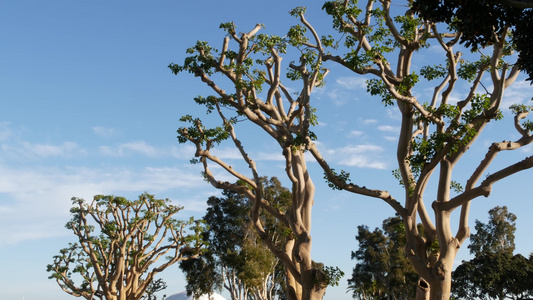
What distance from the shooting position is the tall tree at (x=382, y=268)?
54.6m

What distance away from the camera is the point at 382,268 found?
57.9 metres

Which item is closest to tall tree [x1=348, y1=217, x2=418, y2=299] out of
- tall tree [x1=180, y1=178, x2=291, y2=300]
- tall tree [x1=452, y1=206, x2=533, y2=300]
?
tall tree [x1=452, y1=206, x2=533, y2=300]

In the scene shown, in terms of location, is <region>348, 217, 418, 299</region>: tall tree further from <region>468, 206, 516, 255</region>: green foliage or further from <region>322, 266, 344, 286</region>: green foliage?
<region>322, 266, 344, 286</region>: green foliage

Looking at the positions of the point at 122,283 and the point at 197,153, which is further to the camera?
the point at 122,283

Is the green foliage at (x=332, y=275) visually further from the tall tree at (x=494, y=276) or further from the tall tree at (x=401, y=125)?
the tall tree at (x=494, y=276)

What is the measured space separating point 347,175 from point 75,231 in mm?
22219

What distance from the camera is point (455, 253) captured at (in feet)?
52.6

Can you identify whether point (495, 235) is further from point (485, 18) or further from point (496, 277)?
point (485, 18)

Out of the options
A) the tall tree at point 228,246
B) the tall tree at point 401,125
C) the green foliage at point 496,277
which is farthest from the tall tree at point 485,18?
the green foliage at point 496,277

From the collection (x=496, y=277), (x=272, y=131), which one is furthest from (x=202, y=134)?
(x=496, y=277)

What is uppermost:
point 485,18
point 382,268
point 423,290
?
point 382,268

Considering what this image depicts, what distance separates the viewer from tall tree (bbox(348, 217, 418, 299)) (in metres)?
54.6

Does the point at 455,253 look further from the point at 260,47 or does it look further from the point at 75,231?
the point at 75,231

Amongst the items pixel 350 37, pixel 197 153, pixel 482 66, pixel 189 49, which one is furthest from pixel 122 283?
pixel 482 66
